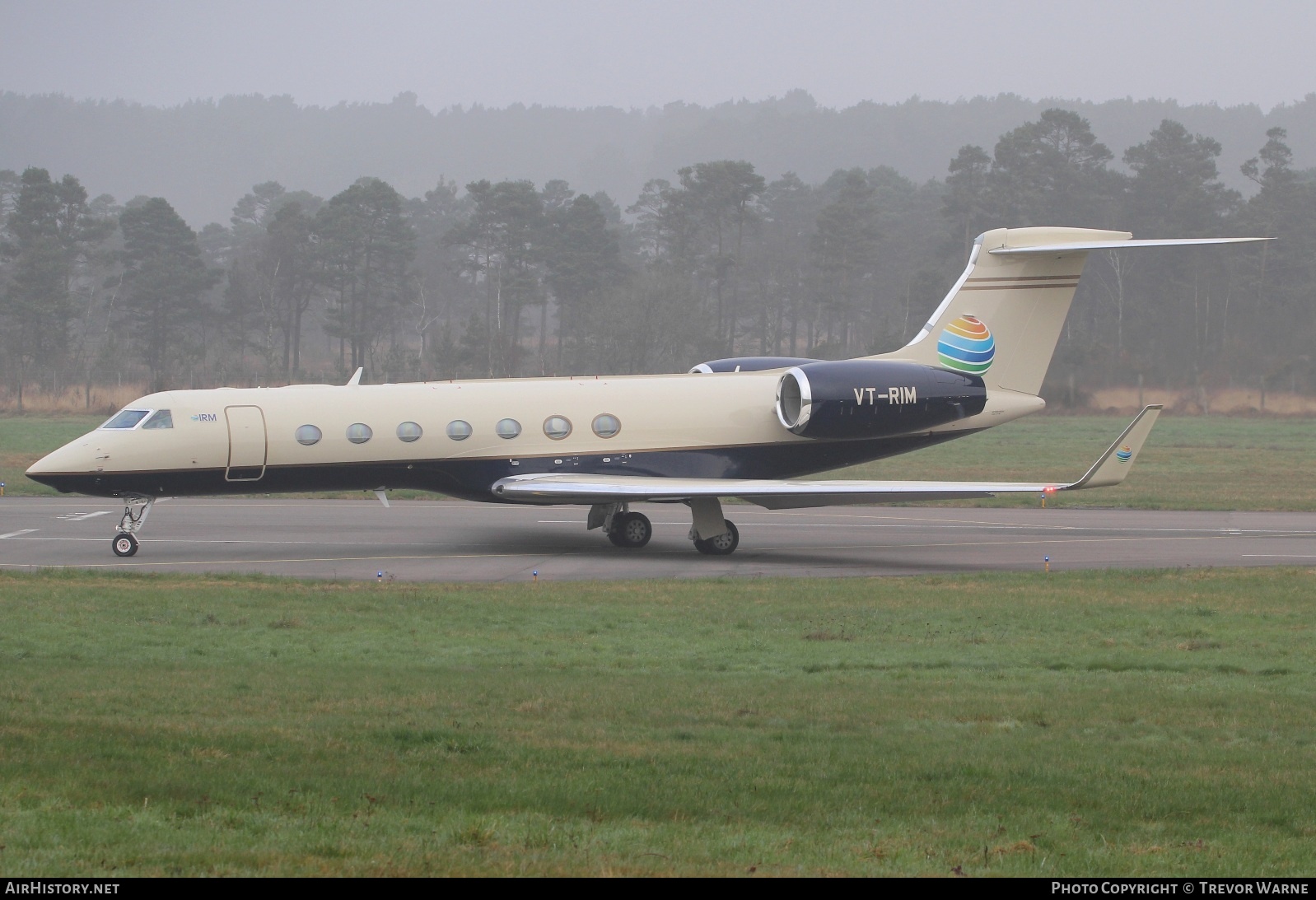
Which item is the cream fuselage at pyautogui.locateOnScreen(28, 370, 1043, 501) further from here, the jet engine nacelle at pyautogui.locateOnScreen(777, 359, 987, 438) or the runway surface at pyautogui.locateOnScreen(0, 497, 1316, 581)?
the runway surface at pyautogui.locateOnScreen(0, 497, 1316, 581)

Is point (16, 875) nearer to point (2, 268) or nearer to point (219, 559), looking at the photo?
point (219, 559)

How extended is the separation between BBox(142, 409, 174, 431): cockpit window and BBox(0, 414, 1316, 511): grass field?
10876 millimetres

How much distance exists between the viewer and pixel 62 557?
68.9 ft

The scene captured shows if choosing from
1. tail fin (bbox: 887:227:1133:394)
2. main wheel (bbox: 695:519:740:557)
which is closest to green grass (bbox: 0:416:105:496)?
main wheel (bbox: 695:519:740:557)

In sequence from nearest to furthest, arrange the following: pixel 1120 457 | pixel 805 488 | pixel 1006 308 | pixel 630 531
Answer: pixel 1120 457, pixel 805 488, pixel 630 531, pixel 1006 308

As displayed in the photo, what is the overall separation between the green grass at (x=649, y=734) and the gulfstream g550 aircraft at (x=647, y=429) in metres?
5.13

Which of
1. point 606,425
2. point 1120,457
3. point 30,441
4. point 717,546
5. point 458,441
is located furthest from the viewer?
point 30,441

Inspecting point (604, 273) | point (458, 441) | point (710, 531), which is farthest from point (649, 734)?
point (604, 273)

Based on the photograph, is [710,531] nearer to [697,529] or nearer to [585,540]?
[697,529]

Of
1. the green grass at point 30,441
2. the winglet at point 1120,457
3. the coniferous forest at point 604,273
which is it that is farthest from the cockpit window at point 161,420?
the coniferous forest at point 604,273

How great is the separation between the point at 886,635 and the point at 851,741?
551 cm

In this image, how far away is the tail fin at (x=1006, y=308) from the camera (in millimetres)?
24953

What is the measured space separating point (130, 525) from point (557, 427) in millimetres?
7093

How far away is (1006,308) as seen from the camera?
25062 millimetres
